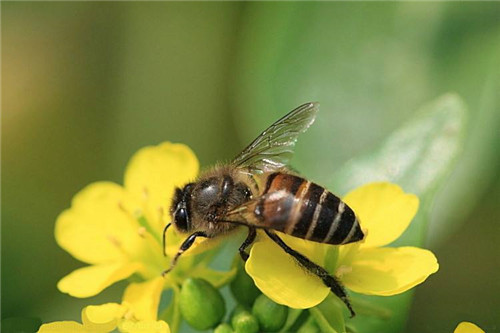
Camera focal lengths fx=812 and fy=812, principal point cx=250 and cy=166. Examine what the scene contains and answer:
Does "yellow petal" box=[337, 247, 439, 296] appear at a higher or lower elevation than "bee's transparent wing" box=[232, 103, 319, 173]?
lower

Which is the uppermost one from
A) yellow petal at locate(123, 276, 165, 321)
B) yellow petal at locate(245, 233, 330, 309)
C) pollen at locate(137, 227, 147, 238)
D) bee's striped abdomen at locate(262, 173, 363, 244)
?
bee's striped abdomen at locate(262, 173, 363, 244)

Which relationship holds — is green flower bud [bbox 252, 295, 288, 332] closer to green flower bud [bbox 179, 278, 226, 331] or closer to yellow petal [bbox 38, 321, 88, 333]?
green flower bud [bbox 179, 278, 226, 331]

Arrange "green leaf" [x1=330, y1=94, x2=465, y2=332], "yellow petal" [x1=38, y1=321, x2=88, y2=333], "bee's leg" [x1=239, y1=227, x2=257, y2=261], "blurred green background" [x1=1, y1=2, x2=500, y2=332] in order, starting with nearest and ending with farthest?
"yellow petal" [x1=38, y1=321, x2=88, y2=333] < "bee's leg" [x1=239, y1=227, x2=257, y2=261] < "green leaf" [x1=330, y1=94, x2=465, y2=332] < "blurred green background" [x1=1, y1=2, x2=500, y2=332]

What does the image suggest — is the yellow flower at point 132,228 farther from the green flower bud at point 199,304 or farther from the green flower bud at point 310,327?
the green flower bud at point 310,327

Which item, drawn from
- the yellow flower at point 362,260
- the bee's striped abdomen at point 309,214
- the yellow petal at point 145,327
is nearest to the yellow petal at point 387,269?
the yellow flower at point 362,260

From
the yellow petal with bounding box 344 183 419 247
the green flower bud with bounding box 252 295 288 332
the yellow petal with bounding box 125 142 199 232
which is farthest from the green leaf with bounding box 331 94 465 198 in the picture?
the green flower bud with bounding box 252 295 288 332

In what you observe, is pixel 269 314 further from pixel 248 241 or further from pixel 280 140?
pixel 280 140

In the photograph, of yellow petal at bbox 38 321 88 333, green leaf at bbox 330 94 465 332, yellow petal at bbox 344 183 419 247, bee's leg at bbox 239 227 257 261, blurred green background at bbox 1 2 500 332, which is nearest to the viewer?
yellow petal at bbox 38 321 88 333

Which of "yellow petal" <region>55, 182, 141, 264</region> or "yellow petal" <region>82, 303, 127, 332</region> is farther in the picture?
"yellow petal" <region>55, 182, 141, 264</region>
